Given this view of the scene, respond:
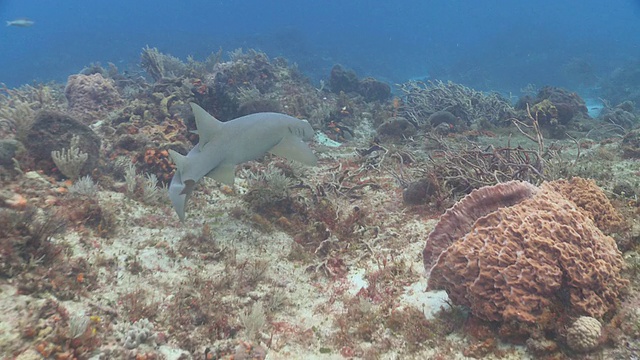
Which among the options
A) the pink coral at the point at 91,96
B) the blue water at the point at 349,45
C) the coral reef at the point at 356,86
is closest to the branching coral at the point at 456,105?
the coral reef at the point at 356,86

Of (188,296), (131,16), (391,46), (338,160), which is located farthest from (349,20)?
(188,296)

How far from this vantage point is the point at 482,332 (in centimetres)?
290

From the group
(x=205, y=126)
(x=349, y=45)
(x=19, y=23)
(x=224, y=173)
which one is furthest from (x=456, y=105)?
(x=349, y=45)

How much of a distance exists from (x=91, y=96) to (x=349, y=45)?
54.9 meters

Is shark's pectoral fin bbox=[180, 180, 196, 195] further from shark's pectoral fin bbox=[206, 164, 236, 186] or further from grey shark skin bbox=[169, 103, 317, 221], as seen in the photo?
shark's pectoral fin bbox=[206, 164, 236, 186]

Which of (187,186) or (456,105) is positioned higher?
(456,105)

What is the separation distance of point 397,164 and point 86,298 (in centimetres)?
741

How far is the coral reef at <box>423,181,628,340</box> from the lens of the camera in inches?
106

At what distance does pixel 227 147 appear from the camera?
5.19 m

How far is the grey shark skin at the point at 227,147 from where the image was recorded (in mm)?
4785

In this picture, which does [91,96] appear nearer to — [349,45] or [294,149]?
[294,149]

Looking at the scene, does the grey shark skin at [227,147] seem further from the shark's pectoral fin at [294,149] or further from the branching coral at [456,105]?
the branching coral at [456,105]

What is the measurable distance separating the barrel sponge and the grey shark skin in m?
3.38

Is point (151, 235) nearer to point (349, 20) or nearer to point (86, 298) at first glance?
point (86, 298)
